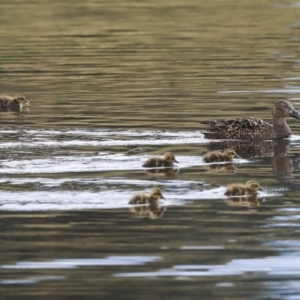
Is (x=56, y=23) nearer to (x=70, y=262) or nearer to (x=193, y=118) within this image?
(x=193, y=118)

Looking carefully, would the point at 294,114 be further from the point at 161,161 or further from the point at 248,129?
the point at 161,161

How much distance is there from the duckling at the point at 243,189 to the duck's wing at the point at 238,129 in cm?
407

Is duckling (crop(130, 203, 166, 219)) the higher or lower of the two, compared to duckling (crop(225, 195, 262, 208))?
lower

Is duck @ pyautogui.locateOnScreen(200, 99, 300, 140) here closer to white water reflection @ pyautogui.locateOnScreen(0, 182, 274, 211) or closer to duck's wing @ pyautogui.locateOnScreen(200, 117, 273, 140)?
duck's wing @ pyautogui.locateOnScreen(200, 117, 273, 140)

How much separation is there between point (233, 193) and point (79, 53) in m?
16.8

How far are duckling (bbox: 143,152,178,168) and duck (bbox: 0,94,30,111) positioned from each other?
20.5 ft

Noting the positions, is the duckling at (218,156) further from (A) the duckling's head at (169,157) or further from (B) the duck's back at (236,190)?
(B) the duck's back at (236,190)

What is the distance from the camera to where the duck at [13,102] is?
782 inches

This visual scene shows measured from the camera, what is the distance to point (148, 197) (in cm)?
1177

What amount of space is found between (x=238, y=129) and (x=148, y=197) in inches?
Answer: 194

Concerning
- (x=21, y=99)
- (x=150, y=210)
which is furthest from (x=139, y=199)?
(x=21, y=99)

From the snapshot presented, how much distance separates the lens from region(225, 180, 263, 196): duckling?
1220 cm

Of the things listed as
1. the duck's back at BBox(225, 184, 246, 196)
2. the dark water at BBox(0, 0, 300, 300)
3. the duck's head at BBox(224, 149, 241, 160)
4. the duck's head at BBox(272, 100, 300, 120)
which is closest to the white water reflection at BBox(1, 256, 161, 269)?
the dark water at BBox(0, 0, 300, 300)

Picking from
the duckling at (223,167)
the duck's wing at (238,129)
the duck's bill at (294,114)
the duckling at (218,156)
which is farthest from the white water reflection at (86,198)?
the duck's bill at (294,114)
